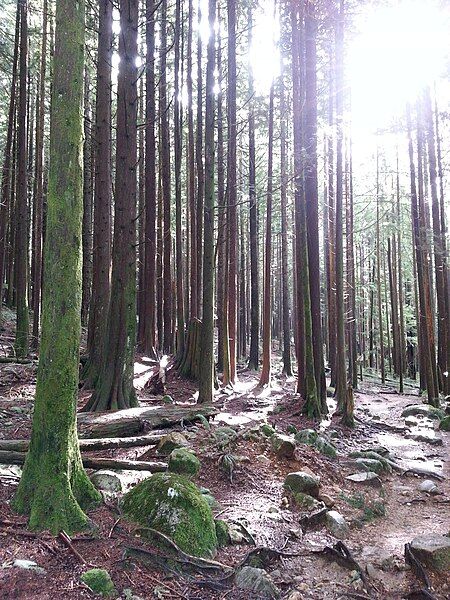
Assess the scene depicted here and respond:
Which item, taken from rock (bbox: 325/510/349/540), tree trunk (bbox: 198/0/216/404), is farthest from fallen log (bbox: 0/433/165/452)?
tree trunk (bbox: 198/0/216/404)

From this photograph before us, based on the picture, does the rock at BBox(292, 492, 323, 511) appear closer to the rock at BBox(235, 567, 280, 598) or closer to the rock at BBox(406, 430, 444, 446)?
the rock at BBox(235, 567, 280, 598)

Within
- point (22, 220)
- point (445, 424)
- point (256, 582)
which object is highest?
point (22, 220)

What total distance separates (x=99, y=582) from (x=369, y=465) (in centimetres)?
575

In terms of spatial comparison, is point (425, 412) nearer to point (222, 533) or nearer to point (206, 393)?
point (206, 393)

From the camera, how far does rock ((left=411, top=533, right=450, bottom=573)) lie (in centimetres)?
434

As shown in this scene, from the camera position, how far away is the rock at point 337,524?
5383mm

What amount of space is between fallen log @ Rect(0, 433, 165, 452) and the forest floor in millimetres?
111

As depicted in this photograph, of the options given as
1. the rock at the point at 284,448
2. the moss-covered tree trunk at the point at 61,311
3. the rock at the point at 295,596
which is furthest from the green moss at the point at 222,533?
the rock at the point at 284,448

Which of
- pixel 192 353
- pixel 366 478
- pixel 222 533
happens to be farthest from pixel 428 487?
pixel 192 353

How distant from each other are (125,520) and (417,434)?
8.47 m

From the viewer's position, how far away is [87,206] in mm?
18797

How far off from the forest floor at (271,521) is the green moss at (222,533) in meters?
0.07

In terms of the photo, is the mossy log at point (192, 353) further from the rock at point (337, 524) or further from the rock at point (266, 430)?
the rock at point (337, 524)

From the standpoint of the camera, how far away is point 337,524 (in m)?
5.50
